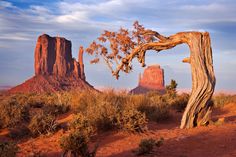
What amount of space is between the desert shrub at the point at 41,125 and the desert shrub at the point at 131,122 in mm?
2231

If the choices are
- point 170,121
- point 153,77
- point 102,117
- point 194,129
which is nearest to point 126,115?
point 102,117

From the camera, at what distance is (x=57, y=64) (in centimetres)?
9025


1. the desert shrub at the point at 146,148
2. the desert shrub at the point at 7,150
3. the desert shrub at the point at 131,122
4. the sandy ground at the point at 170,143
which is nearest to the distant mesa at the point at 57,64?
the desert shrub at the point at 131,122

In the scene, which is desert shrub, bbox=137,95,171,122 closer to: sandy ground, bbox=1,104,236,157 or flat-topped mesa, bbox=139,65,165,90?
sandy ground, bbox=1,104,236,157

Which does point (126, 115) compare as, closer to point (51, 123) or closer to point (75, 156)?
point (51, 123)

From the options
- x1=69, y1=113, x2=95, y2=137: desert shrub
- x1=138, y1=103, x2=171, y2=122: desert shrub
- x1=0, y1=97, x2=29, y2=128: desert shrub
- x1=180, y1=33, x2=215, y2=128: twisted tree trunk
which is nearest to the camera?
x1=69, y1=113, x2=95, y2=137: desert shrub

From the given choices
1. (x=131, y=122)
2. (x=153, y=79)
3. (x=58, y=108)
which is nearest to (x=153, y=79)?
(x=153, y=79)

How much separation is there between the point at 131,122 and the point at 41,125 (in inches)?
121

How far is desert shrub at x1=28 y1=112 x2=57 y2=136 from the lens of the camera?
11.7 m

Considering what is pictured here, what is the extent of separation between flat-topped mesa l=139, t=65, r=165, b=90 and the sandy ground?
3529 inches

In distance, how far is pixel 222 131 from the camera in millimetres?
11211

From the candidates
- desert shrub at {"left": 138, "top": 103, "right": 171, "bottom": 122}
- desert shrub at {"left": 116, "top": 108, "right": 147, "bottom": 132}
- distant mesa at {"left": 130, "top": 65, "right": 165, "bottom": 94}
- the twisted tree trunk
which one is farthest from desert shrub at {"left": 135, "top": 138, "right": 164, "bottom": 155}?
distant mesa at {"left": 130, "top": 65, "right": 165, "bottom": 94}

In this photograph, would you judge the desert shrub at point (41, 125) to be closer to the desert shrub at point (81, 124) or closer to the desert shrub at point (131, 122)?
the desert shrub at point (81, 124)

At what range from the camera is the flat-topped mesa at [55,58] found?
290 ft
